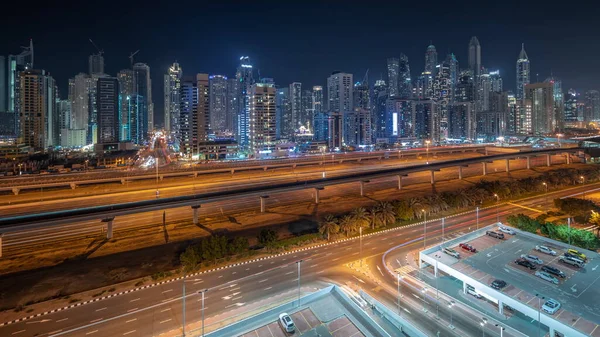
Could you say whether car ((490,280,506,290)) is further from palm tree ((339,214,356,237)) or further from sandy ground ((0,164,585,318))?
sandy ground ((0,164,585,318))

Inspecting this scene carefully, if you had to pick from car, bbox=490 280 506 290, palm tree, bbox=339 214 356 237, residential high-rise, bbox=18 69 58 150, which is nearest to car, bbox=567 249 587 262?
car, bbox=490 280 506 290

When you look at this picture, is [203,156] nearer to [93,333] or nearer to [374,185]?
[374,185]

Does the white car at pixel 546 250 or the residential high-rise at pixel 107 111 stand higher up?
the residential high-rise at pixel 107 111

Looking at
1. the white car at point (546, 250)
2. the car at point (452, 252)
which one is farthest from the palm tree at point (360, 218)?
the white car at point (546, 250)

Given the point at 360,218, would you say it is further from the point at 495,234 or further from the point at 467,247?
the point at 495,234

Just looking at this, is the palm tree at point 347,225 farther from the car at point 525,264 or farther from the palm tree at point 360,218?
the car at point 525,264

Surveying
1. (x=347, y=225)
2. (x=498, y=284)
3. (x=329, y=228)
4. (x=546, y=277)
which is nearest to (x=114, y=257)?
(x=329, y=228)

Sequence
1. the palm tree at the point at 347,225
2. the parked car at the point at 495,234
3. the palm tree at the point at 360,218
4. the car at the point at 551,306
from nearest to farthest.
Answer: the car at the point at 551,306 → the parked car at the point at 495,234 → the palm tree at the point at 347,225 → the palm tree at the point at 360,218
